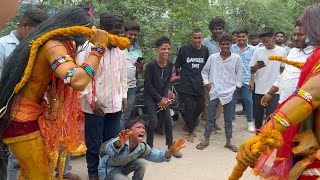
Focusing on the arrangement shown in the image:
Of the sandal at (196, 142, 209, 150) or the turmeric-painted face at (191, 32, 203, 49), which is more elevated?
the turmeric-painted face at (191, 32, 203, 49)

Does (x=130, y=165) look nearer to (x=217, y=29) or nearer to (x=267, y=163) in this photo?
(x=267, y=163)

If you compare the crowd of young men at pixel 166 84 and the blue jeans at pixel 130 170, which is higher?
the crowd of young men at pixel 166 84

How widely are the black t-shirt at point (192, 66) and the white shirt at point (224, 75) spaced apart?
270 mm

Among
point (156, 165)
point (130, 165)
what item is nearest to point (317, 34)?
point (130, 165)

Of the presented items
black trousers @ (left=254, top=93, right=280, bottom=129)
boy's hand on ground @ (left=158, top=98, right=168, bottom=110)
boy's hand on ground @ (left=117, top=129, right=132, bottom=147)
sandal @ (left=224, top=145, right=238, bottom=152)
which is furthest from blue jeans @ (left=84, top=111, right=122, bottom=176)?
black trousers @ (left=254, top=93, right=280, bottom=129)

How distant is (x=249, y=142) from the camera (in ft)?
7.23

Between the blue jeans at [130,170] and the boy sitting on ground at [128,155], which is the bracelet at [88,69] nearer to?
the boy sitting on ground at [128,155]

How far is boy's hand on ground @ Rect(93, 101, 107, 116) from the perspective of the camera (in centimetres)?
385

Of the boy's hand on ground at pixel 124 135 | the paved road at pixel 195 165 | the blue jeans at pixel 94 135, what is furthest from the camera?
the paved road at pixel 195 165

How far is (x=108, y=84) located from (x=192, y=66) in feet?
7.32

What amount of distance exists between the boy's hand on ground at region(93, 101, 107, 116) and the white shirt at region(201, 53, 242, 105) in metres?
2.20

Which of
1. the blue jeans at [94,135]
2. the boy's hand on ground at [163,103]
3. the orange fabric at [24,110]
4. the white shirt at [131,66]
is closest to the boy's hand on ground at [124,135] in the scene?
the blue jeans at [94,135]

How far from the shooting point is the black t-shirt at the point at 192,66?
593cm

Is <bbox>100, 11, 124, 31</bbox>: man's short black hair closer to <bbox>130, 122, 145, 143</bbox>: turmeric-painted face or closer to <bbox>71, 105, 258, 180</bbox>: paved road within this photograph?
<bbox>130, 122, 145, 143</bbox>: turmeric-painted face
